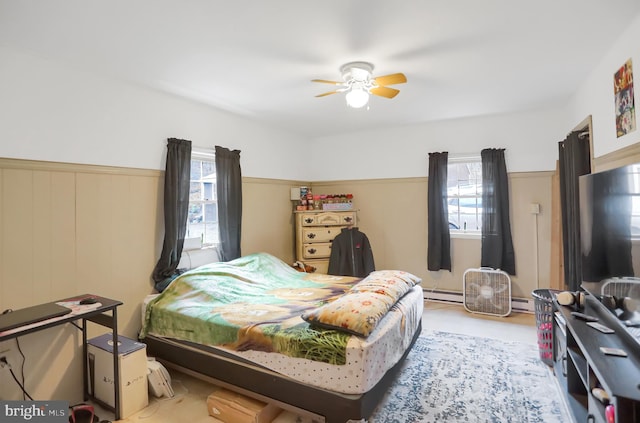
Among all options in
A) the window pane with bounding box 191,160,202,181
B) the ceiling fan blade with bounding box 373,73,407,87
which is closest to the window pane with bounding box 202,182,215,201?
the window pane with bounding box 191,160,202,181

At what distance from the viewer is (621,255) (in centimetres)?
182

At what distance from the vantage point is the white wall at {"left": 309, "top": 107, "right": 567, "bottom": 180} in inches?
162

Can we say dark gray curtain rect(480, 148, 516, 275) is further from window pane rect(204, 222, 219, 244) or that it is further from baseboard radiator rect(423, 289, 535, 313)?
window pane rect(204, 222, 219, 244)

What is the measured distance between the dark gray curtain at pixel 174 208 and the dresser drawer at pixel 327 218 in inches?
71.8

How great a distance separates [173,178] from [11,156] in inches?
46.3

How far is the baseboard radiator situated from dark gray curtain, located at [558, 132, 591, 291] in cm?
88

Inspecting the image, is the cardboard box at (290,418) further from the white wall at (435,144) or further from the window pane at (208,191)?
the white wall at (435,144)

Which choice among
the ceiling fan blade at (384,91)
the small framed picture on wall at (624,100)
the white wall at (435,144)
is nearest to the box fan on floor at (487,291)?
the white wall at (435,144)

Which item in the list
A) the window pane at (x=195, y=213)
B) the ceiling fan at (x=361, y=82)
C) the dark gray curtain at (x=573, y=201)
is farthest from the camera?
the window pane at (x=195, y=213)

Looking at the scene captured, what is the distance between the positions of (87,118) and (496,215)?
14.7 ft

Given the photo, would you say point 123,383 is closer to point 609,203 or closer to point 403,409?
point 403,409

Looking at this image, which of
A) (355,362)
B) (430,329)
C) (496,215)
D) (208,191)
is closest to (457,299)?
(430,329)

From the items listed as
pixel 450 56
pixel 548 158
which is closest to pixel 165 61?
pixel 450 56

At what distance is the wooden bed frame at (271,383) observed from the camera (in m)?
1.91
